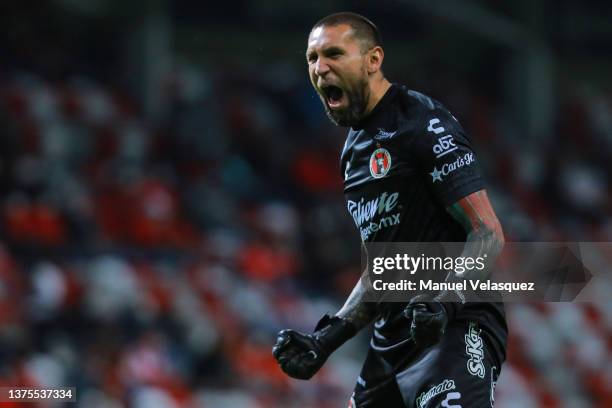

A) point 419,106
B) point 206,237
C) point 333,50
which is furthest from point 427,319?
point 206,237

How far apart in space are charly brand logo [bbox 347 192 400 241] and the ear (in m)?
0.47

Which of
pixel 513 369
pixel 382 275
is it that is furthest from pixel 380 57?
pixel 513 369

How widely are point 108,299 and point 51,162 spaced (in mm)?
1886

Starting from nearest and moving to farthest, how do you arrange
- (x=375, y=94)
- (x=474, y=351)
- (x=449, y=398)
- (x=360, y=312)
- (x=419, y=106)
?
(x=449, y=398)
(x=474, y=351)
(x=419, y=106)
(x=375, y=94)
(x=360, y=312)

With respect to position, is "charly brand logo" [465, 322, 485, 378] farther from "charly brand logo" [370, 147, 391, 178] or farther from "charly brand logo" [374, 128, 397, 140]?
"charly brand logo" [374, 128, 397, 140]

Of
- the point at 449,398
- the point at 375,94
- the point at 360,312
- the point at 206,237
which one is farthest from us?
the point at 206,237

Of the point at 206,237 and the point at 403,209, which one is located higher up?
the point at 206,237

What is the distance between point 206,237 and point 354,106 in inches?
282

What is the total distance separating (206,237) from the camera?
37.4 ft

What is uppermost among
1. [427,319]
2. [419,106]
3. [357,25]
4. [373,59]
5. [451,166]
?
[357,25]

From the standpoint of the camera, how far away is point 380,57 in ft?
14.4

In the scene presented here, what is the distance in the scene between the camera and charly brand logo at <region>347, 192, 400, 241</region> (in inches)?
169

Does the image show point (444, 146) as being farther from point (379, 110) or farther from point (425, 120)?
point (379, 110)

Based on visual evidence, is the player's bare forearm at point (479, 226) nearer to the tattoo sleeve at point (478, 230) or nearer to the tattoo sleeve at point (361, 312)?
the tattoo sleeve at point (478, 230)
